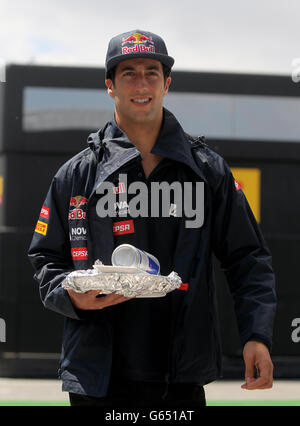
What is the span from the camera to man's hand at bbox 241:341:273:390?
2.43 meters

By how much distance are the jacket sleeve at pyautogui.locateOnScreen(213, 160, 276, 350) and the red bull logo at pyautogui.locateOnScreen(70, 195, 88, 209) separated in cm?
44

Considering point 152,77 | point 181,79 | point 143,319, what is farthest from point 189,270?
point 181,79

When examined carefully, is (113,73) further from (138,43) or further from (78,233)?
(78,233)

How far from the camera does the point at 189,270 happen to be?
2.50 m

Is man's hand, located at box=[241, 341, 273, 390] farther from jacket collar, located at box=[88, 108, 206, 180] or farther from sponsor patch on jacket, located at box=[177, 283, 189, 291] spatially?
jacket collar, located at box=[88, 108, 206, 180]

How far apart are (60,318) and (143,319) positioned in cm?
714

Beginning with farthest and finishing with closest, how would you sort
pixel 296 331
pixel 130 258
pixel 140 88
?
pixel 296 331
pixel 140 88
pixel 130 258

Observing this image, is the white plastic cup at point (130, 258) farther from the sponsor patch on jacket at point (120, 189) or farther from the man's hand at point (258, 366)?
the man's hand at point (258, 366)

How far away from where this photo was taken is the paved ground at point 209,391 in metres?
7.59

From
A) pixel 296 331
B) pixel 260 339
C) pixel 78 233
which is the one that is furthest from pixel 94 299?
pixel 296 331

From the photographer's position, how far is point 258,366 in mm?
2445

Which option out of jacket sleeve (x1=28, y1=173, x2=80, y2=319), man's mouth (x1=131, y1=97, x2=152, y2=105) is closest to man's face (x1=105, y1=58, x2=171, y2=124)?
man's mouth (x1=131, y1=97, x2=152, y2=105)

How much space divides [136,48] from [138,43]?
21mm
